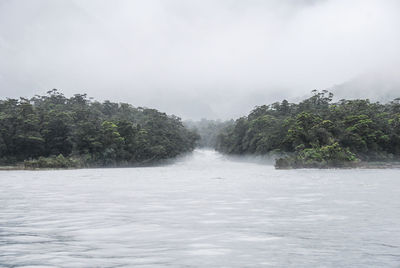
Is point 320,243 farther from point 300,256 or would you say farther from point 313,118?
point 313,118

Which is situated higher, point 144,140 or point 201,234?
point 144,140

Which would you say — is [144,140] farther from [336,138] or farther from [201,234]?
[201,234]

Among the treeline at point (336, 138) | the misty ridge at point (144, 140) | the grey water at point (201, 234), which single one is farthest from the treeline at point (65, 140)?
the grey water at point (201, 234)

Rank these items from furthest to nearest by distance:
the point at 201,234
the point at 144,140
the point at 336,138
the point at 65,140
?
the point at 144,140, the point at 65,140, the point at 336,138, the point at 201,234

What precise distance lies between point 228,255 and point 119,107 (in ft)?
520

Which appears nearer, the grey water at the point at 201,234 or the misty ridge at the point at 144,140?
the grey water at the point at 201,234

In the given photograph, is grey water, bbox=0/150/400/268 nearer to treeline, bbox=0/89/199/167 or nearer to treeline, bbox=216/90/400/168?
treeline, bbox=216/90/400/168

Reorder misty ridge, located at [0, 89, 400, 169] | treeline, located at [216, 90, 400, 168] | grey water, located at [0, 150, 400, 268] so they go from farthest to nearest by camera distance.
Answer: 1. misty ridge, located at [0, 89, 400, 169]
2. treeline, located at [216, 90, 400, 168]
3. grey water, located at [0, 150, 400, 268]

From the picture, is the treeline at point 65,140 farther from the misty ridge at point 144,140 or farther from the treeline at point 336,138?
the treeline at point 336,138

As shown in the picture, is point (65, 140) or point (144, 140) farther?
point (144, 140)

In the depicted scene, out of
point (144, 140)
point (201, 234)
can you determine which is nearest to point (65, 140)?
point (144, 140)

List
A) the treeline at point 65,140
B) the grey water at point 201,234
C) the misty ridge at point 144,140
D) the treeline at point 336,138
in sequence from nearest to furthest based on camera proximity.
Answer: the grey water at point 201,234 → the treeline at point 336,138 → the misty ridge at point 144,140 → the treeline at point 65,140

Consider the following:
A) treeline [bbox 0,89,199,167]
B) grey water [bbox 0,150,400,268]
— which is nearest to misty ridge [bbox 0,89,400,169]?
treeline [bbox 0,89,199,167]

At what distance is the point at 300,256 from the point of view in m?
10.5
